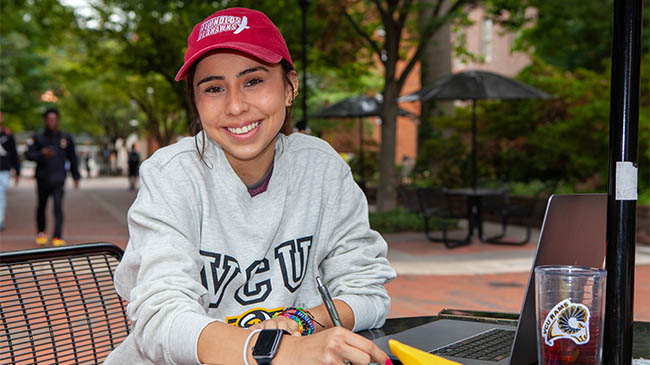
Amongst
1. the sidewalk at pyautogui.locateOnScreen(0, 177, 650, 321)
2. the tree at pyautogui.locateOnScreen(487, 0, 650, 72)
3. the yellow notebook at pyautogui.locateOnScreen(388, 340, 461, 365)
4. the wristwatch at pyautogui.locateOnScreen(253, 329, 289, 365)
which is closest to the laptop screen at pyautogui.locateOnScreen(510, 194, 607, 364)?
the yellow notebook at pyautogui.locateOnScreen(388, 340, 461, 365)

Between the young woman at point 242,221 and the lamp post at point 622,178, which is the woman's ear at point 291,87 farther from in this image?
the lamp post at point 622,178

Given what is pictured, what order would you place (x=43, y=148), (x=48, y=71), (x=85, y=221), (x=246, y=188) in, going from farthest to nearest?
(x=48, y=71) → (x=85, y=221) → (x=43, y=148) → (x=246, y=188)

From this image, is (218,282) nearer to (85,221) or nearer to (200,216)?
(200,216)

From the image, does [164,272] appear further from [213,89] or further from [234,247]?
[213,89]

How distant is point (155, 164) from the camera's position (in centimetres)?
186

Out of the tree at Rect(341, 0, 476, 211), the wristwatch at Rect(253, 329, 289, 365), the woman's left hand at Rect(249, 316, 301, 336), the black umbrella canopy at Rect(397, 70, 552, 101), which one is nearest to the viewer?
the wristwatch at Rect(253, 329, 289, 365)

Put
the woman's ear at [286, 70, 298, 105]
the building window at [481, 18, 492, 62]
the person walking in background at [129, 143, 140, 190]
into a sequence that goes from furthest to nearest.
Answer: the building window at [481, 18, 492, 62] → the person walking in background at [129, 143, 140, 190] → the woman's ear at [286, 70, 298, 105]

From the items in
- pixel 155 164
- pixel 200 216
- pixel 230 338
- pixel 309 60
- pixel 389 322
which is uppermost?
pixel 309 60

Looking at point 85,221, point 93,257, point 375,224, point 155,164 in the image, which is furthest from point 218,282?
point 85,221

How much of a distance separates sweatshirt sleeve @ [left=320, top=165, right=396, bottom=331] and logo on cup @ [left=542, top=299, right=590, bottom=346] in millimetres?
701

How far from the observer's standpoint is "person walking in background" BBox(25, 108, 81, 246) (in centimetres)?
1027

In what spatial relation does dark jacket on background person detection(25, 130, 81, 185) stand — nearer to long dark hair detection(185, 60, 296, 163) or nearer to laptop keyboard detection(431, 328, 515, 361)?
long dark hair detection(185, 60, 296, 163)

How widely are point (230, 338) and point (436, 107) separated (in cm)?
1755

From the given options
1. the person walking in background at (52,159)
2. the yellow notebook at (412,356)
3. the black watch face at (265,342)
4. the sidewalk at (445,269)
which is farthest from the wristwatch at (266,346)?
the person walking in background at (52,159)
